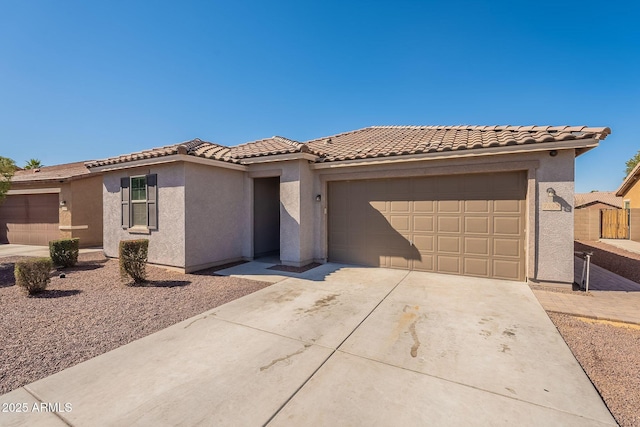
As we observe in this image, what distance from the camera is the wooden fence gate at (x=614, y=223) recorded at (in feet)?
55.6

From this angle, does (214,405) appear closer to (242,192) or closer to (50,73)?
(242,192)

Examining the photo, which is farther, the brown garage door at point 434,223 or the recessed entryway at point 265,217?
the recessed entryway at point 265,217

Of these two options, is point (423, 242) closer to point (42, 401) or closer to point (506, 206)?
point (506, 206)

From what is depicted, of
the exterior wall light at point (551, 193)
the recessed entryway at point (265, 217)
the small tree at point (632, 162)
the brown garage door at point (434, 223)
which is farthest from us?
the small tree at point (632, 162)

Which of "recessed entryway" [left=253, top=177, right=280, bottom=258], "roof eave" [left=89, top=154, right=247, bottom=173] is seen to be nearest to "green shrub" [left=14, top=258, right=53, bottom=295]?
"roof eave" [left=89, top=154, right=247, bottom=173]

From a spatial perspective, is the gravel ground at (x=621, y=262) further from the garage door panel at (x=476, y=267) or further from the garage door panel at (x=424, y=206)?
the garage door panel at (x=424, y=206)

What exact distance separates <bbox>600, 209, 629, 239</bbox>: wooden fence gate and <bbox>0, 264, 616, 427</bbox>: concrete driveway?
1909 centimetres

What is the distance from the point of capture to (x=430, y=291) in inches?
255

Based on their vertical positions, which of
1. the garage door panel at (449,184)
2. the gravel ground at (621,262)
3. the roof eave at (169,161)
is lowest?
the gravel ground at (621,262)

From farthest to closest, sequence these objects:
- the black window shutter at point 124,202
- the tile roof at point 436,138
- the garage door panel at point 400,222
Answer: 1. the black window shutter at point 124,202
2. the garage door panel at point 400,222
3. the tile roof at point 436,138

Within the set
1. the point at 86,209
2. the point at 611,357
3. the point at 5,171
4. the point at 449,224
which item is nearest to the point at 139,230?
the point at 5,171

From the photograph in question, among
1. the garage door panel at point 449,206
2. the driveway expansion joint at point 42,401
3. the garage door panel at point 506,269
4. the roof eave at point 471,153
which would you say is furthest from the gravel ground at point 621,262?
the driveway expansion joint at point 42,401

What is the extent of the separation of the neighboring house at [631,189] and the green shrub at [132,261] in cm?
2648

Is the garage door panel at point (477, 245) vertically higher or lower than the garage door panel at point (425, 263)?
higher
